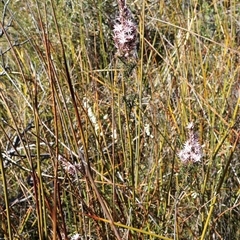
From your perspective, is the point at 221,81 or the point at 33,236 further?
the point at 221,81

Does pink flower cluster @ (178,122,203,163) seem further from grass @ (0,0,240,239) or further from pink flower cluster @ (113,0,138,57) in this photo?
pink flower cluster @ (113,0,138,57)

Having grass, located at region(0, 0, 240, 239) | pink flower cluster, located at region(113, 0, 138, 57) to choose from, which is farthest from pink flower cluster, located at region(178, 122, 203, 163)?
pink flower cluster, located at region(113, 0, 138, 57)

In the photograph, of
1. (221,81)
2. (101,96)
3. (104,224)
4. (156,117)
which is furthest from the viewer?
(101,96)

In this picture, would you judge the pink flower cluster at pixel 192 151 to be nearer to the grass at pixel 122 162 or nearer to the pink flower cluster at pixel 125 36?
the grass at pixel 122 162

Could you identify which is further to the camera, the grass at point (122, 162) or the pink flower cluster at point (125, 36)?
the pink flower cluster at point (125, 36)

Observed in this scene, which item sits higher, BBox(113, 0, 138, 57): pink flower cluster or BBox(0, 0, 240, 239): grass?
BBox(113, 0, 138, 57): pink flower cluster

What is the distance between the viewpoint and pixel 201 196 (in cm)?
116

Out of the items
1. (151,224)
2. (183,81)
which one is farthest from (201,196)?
(183,81)

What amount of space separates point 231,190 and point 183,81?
36 cm

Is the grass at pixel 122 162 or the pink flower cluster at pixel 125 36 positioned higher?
the pink flower cluster at pixel 125 36

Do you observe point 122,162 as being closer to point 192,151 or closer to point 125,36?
point 192,151

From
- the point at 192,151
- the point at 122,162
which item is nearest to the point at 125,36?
the point at 192,151

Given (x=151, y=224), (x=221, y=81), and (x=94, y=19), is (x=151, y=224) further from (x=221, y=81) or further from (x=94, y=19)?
(x=94, y=19)

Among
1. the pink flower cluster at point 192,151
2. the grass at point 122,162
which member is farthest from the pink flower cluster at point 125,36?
the pink flower cluster at point 192,151
